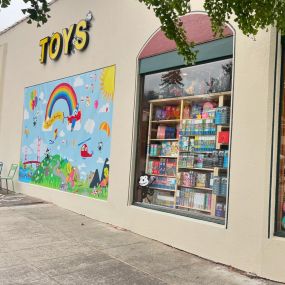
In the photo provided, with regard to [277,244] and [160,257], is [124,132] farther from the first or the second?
[277,244]

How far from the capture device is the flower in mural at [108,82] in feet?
28.1

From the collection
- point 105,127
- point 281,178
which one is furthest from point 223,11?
point 105,127

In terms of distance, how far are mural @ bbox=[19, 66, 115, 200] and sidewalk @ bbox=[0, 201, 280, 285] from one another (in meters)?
1.54

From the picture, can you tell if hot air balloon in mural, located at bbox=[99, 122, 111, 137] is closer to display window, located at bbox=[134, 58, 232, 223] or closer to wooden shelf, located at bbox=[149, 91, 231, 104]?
display window, located at bbox=[134, 58, 232, 223]

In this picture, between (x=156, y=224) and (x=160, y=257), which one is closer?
(x=160, y=257)

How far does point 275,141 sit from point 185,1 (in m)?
2.43

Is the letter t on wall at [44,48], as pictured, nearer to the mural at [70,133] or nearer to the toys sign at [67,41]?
the toys sign at [67,41]

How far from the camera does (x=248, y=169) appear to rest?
18.4 ft

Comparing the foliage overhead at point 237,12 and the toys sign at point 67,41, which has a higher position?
the toys sign at point 67,41

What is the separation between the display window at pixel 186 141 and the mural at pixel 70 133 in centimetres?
107

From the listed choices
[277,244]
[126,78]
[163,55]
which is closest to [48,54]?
[126,78]

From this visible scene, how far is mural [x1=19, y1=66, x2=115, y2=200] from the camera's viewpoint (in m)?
8.77

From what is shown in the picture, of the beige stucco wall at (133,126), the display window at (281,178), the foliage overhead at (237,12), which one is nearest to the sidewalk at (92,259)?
the beige stucco wall at (133,126)

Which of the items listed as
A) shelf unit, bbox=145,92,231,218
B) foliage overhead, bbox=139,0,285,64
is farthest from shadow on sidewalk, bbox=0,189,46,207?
foliage overhead, bbox=139,0,285,64
